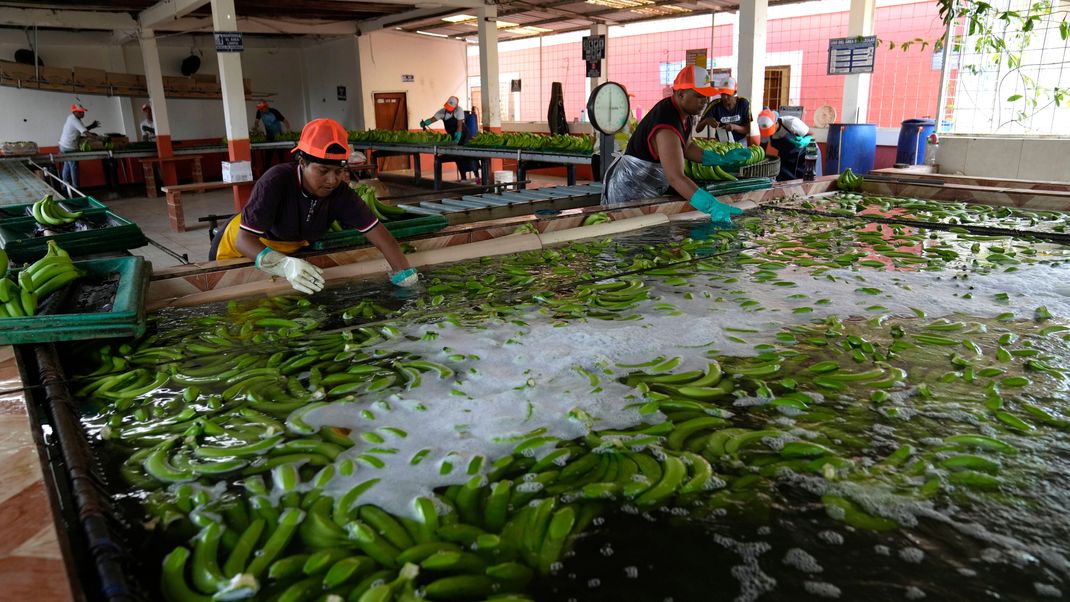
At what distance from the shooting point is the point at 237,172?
11.3 meters

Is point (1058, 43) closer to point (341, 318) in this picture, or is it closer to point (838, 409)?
point (838, 409)

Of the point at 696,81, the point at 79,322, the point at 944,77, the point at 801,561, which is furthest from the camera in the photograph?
the point at 944,77

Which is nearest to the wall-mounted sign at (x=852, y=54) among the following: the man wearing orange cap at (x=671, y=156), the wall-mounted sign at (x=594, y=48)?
the wall-mounted sign at (x=594, y=48)

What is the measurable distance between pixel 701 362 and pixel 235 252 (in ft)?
9.33

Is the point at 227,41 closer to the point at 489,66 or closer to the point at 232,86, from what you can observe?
the point at 232,86

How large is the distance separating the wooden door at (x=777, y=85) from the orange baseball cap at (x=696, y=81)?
1058cm

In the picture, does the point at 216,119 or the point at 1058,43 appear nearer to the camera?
the point at 1058,43

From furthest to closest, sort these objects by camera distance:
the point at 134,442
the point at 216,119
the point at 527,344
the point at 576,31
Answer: the point at 216,119 → the point at 576,31 → the point at 527,344 → the point at 134,442

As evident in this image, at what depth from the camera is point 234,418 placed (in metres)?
2.24

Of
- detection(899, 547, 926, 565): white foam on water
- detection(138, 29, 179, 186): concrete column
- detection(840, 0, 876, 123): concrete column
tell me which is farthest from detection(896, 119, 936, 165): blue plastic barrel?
detection(138, 29, 179, 186): concrete column

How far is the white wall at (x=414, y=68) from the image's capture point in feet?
63.7

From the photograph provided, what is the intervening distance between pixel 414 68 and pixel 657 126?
1684 cm

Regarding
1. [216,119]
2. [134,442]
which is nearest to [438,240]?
[134,442]

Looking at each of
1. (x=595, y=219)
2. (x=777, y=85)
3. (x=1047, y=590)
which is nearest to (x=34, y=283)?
(x=595, y=219)
